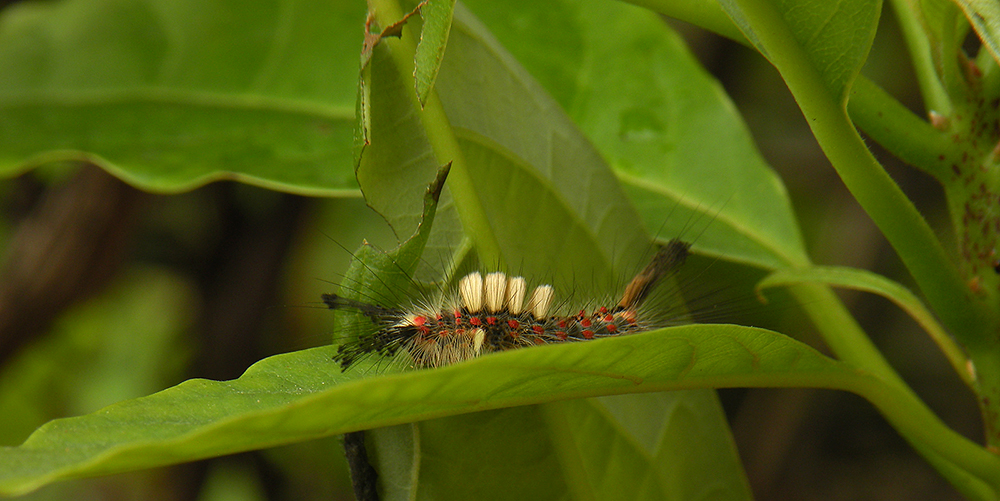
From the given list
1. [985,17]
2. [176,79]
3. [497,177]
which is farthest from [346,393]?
[176,79]

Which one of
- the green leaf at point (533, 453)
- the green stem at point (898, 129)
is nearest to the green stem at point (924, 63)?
the green stem at point (898, 129)

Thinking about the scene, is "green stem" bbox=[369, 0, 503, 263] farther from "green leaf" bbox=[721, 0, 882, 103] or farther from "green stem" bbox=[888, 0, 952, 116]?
"green stem" bbox=[888, 0, 952, 116]

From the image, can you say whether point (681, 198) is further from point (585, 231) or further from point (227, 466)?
point (227, 466)

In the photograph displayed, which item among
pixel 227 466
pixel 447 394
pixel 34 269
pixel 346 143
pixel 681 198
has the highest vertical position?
pixel 346 143

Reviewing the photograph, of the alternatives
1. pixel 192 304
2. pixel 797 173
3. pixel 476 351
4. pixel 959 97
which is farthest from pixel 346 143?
pixel 797 173

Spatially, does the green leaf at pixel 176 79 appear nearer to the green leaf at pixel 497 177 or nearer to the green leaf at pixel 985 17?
the green leaf at pixel 497 177

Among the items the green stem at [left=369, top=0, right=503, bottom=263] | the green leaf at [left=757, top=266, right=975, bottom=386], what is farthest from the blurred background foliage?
the green stem at [left=369, top=0, right=503, bottom=263]
